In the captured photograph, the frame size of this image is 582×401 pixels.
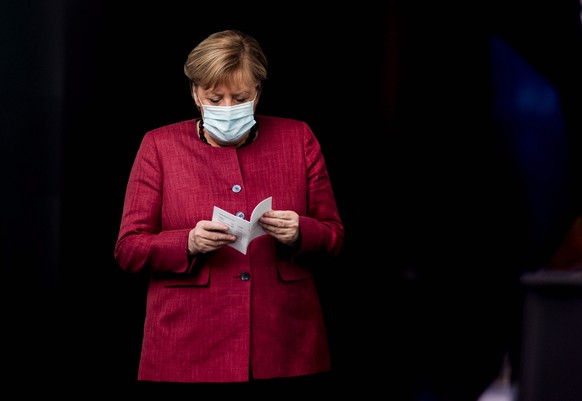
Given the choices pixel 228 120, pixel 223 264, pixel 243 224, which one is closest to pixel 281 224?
pixel 243 224

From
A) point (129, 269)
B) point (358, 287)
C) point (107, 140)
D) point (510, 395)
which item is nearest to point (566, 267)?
point (510, 395)

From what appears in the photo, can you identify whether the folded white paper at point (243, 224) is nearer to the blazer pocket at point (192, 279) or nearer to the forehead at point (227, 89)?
the blazer pocket at point (192, 279)

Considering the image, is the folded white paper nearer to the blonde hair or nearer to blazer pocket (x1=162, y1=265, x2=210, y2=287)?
blazer pocket (x1=162, y1=265, x2=210, y2=287)

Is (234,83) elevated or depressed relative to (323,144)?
elevated

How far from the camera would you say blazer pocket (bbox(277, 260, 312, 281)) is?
2.66 meters

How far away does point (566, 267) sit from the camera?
2512 mm

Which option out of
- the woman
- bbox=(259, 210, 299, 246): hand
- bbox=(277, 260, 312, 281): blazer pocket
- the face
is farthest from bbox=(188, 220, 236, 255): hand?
the face

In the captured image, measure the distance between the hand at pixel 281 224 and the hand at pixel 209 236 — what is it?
0.11m

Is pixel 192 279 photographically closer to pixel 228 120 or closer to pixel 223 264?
pixel 223 264

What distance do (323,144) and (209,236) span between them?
A: 59.4 inches

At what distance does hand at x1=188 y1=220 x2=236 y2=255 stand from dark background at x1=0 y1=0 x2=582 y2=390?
38.7 inches

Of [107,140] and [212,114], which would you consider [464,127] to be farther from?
[107,140]

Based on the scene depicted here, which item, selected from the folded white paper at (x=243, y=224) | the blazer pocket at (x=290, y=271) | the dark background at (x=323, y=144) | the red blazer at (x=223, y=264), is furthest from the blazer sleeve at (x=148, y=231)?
the dark background at (x=323, y=144)

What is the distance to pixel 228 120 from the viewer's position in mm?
2643
